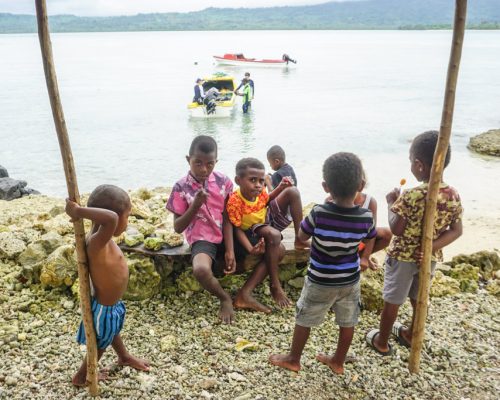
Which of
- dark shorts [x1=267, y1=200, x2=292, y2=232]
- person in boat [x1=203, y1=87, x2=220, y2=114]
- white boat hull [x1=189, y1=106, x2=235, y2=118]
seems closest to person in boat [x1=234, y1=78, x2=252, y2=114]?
white boat hull [x1=189, y1=106, x2=235, y2=118]

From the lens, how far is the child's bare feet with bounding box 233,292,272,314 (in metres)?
4.02

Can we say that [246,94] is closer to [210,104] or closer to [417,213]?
[210,104]

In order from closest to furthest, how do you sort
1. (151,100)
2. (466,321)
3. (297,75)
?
(466,321) < (151,100) < (297,75)

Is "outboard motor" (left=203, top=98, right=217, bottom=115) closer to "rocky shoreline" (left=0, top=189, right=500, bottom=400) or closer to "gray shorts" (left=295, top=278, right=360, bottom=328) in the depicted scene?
"rocky shoreline" (left=0, top=189, right=500, bottom=400)

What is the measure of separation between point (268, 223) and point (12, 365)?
7.63 feet

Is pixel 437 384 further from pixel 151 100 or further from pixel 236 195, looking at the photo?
pixel 151 100

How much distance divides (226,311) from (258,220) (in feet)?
2.78

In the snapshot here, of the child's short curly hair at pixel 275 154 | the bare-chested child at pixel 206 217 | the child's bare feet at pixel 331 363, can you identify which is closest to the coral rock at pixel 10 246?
the bare-chested child at pixel 206 217

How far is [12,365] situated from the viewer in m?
3.22

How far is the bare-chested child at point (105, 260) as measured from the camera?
2.55m

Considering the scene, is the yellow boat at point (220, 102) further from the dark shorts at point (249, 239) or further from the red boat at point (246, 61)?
the red boat at point (246, 61)

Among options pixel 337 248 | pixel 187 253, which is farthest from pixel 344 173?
pixel 187 253

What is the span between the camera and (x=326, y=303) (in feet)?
10.1

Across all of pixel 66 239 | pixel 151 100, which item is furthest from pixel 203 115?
pixel 66 239
